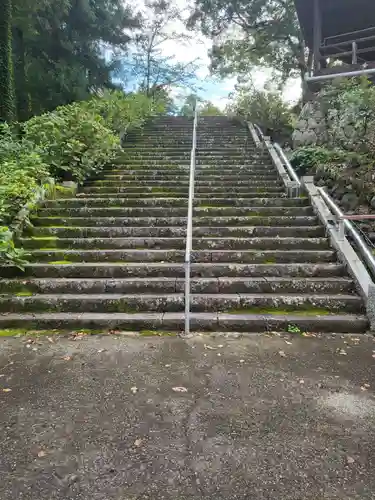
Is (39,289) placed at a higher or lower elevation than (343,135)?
lower

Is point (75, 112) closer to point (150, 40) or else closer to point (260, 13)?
point (260, 13)

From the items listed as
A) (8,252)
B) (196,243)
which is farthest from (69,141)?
(196,243)

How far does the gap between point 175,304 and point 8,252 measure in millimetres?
2180

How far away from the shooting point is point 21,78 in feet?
45.2

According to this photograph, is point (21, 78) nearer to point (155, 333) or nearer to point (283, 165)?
point (283, 165)

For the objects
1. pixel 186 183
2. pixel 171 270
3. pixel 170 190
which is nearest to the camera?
pixel 171 270

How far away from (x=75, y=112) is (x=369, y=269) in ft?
21.5

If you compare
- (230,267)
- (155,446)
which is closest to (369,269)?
(230,267)

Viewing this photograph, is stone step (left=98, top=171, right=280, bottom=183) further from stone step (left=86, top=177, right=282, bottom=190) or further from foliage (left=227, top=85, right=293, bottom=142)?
foliage (left=227, top=85, right=293, bottom=142)

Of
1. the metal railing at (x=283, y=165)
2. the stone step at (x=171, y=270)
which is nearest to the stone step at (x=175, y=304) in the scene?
the stone step at (x=171, y=270)

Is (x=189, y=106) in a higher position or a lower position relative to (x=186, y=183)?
higher

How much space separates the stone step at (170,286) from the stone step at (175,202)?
2.32 meters

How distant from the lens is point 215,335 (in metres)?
3.75

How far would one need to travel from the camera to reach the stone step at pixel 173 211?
241 inches
